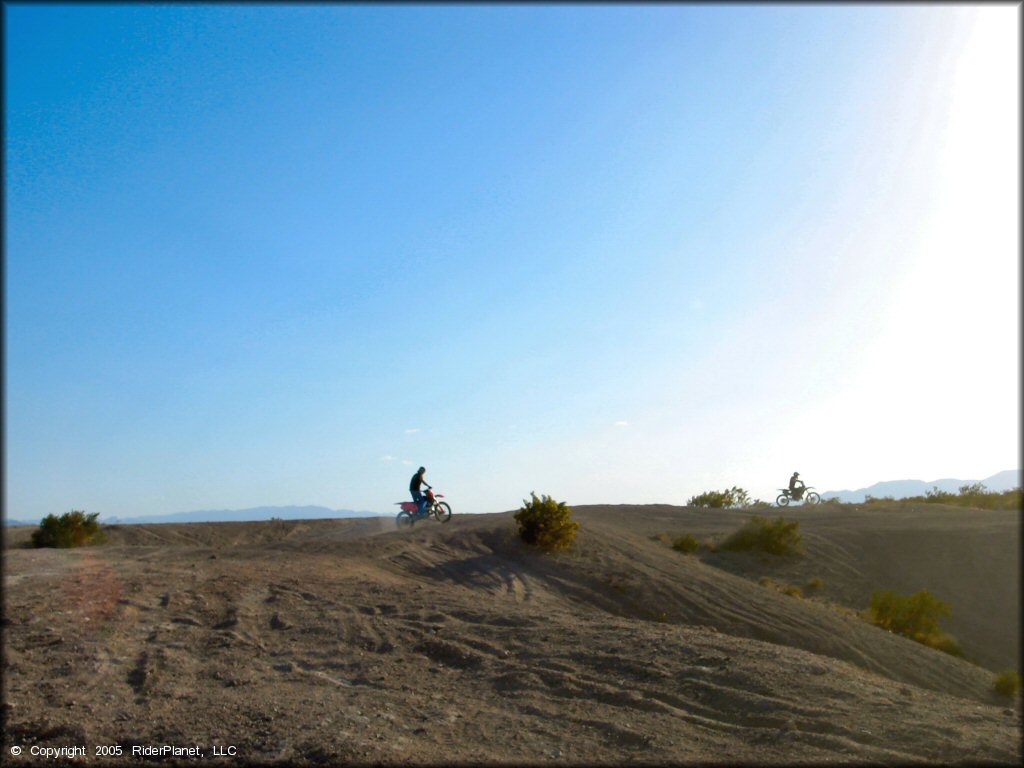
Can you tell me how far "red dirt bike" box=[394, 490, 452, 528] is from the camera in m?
27.5

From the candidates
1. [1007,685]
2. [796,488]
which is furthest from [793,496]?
[1007,685]

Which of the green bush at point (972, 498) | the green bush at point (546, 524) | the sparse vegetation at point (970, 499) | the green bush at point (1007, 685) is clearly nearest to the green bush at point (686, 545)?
the green bush at point (546, 524)

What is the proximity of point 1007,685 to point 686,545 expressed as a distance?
1288 cm

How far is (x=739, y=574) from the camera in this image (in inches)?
981

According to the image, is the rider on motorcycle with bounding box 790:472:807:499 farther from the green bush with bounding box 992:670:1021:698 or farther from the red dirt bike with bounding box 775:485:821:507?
the green bush with bounding box 992:670:1021:698

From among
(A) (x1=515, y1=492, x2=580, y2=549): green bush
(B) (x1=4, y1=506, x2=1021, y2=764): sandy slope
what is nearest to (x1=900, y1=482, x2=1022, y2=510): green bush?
(B) (x1=4, y1=506, x2=1021, y2=764): sandy slope

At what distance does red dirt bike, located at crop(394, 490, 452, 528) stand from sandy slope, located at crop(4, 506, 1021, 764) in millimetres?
4335

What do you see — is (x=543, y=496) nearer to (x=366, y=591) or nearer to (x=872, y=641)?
(x=366, y=591)

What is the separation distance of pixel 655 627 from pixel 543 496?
8901mm

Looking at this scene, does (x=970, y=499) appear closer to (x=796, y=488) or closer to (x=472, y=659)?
(x=796, y=488)

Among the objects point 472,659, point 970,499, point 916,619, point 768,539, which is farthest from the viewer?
point 970,499

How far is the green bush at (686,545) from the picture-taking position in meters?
26.3

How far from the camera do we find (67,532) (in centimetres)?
2659

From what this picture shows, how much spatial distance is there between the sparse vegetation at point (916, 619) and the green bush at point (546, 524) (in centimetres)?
796
